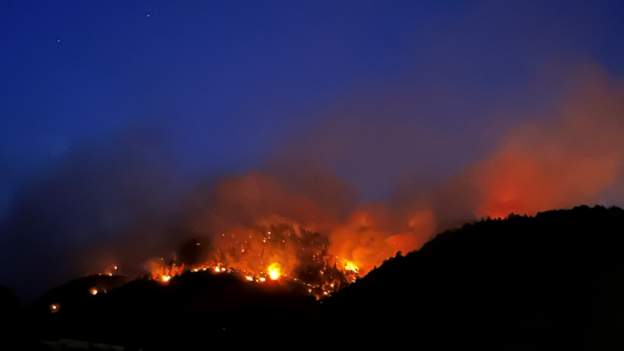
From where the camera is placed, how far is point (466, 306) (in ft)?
62.0

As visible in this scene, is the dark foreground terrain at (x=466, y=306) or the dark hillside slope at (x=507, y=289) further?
the dark foreground terrain at (x=466, y=306)

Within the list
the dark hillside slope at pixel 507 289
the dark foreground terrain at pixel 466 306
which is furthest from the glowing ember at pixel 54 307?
the dark hillside slope at pixel 507 289

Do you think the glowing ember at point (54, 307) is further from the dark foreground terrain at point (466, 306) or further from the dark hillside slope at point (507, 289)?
the dark hillside slope at point (507, 289)

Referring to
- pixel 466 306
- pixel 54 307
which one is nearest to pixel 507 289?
pixel 466 306

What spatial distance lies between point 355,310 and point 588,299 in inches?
363

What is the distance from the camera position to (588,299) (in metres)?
16.5

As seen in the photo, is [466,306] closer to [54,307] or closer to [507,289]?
[507,289]

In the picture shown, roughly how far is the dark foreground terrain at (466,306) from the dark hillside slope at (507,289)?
39mm

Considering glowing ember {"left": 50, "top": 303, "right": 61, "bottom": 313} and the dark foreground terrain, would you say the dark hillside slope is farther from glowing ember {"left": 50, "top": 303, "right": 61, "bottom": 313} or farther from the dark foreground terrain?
glowing ember {"left": 50, "top": 303, "right": 61, "bottom": 313}

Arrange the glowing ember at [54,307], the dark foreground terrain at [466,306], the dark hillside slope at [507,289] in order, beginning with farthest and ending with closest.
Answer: the glowing ember at [54,307] < the dark foreground terrain at [466,306] < the dark hillside slope at [507,289]

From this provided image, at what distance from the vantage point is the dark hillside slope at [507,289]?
1600cm

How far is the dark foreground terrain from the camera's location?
16219 mm

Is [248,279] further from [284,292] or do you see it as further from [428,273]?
[428,273]

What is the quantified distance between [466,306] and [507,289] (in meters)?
1.54
